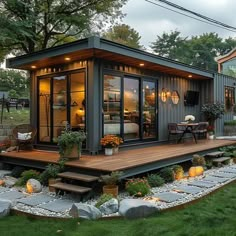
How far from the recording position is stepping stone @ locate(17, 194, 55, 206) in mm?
4434

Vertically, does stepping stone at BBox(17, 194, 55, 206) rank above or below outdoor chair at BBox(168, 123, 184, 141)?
below

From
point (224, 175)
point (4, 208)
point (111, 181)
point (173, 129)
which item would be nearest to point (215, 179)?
point (224, 175)

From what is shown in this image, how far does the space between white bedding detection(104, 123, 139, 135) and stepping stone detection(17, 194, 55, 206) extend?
8.23 ft

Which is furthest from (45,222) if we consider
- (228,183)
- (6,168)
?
(6,168)

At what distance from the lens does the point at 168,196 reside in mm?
4605

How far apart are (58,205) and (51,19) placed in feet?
31.8

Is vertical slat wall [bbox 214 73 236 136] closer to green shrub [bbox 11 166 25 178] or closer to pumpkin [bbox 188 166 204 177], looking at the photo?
pumpkin [bbox 188 166 204 177]

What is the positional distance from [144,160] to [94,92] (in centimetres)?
195

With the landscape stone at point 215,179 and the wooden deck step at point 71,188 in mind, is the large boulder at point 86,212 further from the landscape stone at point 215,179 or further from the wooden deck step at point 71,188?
the landscape stone at point 215,179

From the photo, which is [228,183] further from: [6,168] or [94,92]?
[6,168]

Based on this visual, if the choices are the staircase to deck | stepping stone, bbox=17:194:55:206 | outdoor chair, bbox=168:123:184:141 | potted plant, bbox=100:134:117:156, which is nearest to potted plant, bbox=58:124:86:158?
the staircase to deck

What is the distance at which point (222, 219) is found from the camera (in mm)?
3631

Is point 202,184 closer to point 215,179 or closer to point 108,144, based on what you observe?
point 215,179

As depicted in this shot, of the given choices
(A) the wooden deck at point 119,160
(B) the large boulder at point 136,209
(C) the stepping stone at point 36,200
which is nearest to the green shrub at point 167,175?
(A) the wooden deck at point 119,160
